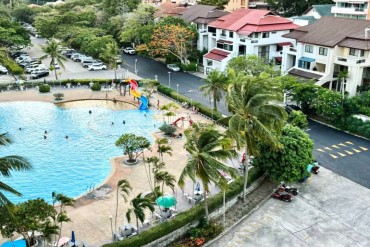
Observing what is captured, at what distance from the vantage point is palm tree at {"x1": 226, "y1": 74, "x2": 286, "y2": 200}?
28148mm

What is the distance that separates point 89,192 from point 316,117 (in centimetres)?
2945

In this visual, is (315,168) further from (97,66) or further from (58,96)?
(97,66)

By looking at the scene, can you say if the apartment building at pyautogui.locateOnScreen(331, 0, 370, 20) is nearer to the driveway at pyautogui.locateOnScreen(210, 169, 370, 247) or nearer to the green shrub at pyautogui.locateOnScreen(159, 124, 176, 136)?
the green shrub at pyautogui.locateOnScreen(159, 124, 176, 136)

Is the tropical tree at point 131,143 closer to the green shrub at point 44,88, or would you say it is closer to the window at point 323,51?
the green shrub at point 44,88

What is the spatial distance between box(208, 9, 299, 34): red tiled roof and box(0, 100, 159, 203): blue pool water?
2376 centimetres

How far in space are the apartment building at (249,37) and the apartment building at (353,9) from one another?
1676 cm

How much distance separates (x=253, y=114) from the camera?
28719mm

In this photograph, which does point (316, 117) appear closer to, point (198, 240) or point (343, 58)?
point (343, 58)

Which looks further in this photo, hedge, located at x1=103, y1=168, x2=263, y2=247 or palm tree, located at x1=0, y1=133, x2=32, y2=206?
hedge, located at x1=103, y1=168, x2=263, y2=247

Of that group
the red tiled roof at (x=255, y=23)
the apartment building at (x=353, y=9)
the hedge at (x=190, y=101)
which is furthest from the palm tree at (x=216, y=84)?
the apartment building at (x=353, y=9)

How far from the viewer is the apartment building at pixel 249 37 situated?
6619 centimetres

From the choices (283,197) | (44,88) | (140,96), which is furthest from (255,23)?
(283,197)

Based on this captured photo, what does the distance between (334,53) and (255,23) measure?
16.5 meters

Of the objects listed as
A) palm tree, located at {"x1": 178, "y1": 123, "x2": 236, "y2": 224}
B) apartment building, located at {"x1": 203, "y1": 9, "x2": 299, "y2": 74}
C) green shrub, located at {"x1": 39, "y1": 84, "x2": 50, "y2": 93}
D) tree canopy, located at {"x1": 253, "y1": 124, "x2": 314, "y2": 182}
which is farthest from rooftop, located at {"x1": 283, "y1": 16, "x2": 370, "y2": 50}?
green shrub, located at {"x1": 39, "y1": 84, "x2": 50, "y2": 93}
